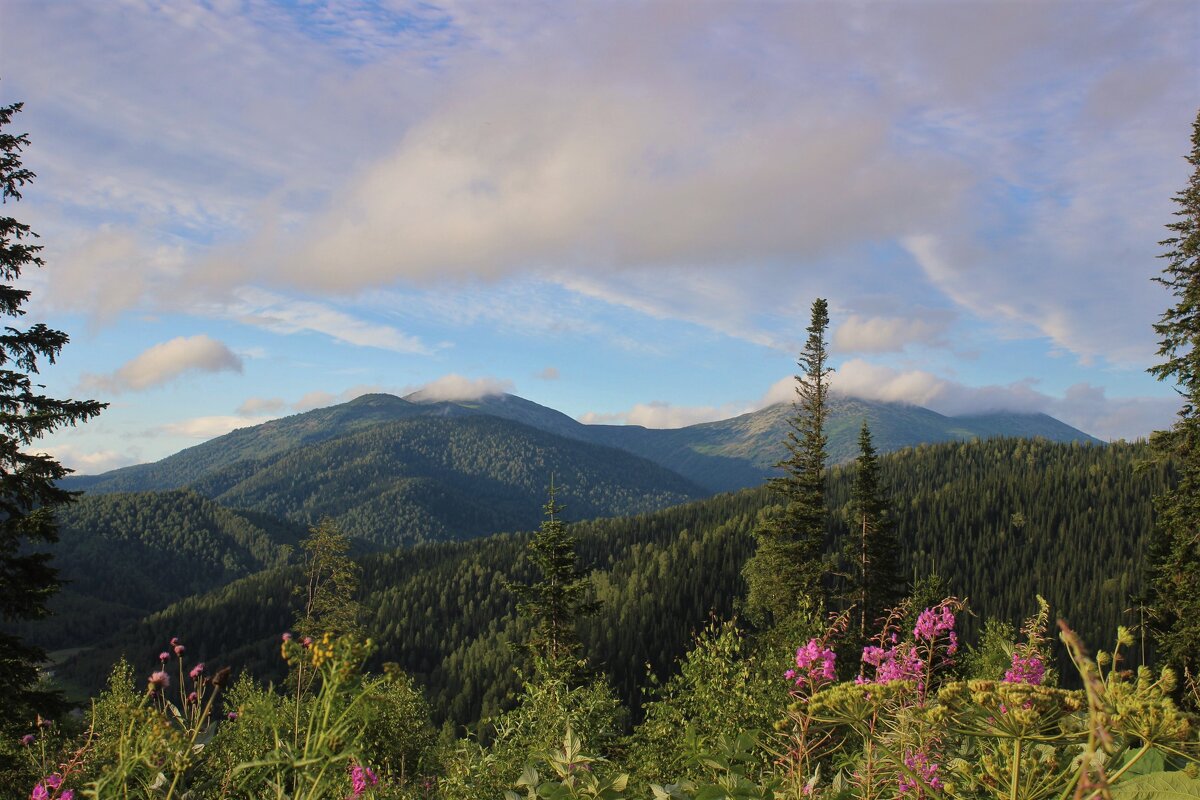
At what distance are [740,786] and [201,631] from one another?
699ft

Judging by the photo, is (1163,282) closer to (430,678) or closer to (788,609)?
(788,609)

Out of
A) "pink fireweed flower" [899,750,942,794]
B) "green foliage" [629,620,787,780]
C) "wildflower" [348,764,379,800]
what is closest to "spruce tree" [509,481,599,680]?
"green foliage" [629,620,787,780]

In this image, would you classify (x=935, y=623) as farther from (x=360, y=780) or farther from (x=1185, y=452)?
(x=1185, y=452)

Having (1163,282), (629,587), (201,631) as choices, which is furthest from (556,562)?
(201,631)

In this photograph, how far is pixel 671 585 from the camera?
148750 mm

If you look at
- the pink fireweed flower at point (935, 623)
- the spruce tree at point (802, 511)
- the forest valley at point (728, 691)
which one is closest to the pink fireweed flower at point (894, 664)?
the forest valley at point (728, 691)

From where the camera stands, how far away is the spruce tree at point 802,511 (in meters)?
28.0

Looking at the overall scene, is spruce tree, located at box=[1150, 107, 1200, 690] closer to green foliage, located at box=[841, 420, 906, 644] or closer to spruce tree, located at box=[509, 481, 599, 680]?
green foliage, located at box=[841, 420, 906, 644]

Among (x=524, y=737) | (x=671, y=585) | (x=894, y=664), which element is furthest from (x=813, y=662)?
(x=671, y=585)

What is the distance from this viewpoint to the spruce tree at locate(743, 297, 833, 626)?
91.9 ft

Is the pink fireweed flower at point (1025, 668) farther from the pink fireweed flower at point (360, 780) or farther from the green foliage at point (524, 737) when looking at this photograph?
the pink fireweed flower at point (360, 780)

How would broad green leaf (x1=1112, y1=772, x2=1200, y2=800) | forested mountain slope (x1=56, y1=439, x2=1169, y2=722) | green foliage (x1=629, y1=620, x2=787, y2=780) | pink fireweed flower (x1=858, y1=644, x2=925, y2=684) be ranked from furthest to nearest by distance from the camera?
forested mountain slope (x1=56, y1=439, x2=1169, y2=722) < green foliage (x1=629, y1=620, x2=787, y2=780) < pink fireweed flower (x1=858, y1=644, x2=925, y2=684) < broad green leaf (x1=1112, y1=772, x2=1200, y2=800)

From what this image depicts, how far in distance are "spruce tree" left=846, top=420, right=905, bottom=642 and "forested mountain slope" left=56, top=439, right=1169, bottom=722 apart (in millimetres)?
91824

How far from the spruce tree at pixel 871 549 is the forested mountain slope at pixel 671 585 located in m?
91.8
